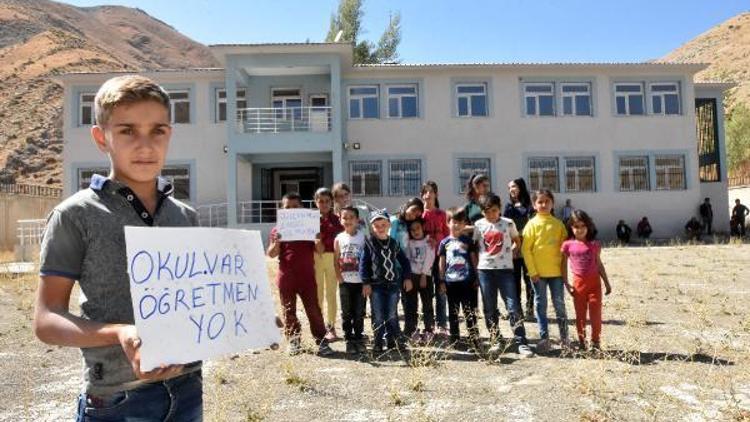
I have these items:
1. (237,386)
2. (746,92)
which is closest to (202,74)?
(237,386)

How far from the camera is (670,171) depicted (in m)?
19.7

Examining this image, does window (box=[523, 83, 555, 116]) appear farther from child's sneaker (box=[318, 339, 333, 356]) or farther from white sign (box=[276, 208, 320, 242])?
child's sneaker (box=[318, 339, 333, 356])

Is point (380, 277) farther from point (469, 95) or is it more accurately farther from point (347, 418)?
point (469, 95)

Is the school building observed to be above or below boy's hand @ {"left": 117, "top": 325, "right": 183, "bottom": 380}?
above

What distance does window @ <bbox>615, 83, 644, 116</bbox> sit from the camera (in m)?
19.6

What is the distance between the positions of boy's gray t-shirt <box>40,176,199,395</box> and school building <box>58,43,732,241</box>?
17.3 meters

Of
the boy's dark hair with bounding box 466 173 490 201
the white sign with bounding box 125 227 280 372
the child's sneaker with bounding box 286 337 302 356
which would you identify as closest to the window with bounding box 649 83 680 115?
the boy's dark hair with bounding box 466 173 490 201

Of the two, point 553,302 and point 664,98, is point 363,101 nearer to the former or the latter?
point 664,98

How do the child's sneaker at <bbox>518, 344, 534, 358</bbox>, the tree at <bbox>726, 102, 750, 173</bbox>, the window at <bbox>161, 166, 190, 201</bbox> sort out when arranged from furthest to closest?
the tree at <bbox>726, 102, 750, 173</bbox>, the window at <bbox>161, 166, 190, 201</bbox>, the child's sneaker at <bbox>518, 344, 534, 358</bbox>

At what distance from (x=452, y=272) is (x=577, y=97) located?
1658 cm

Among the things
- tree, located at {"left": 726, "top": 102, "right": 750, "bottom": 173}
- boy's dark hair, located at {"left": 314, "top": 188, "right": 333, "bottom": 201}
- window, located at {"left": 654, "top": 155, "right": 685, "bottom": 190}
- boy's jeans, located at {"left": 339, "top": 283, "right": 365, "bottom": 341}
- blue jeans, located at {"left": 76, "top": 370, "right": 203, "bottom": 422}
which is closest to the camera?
blue jeans, located at {"left": 76, "top": 370, "right": 203, "bottom": 422}

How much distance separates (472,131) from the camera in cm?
1917

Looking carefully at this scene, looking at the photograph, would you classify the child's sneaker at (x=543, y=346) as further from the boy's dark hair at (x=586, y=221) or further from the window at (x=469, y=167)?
the window at (x=469, y=167)

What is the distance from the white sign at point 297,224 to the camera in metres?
5.17
